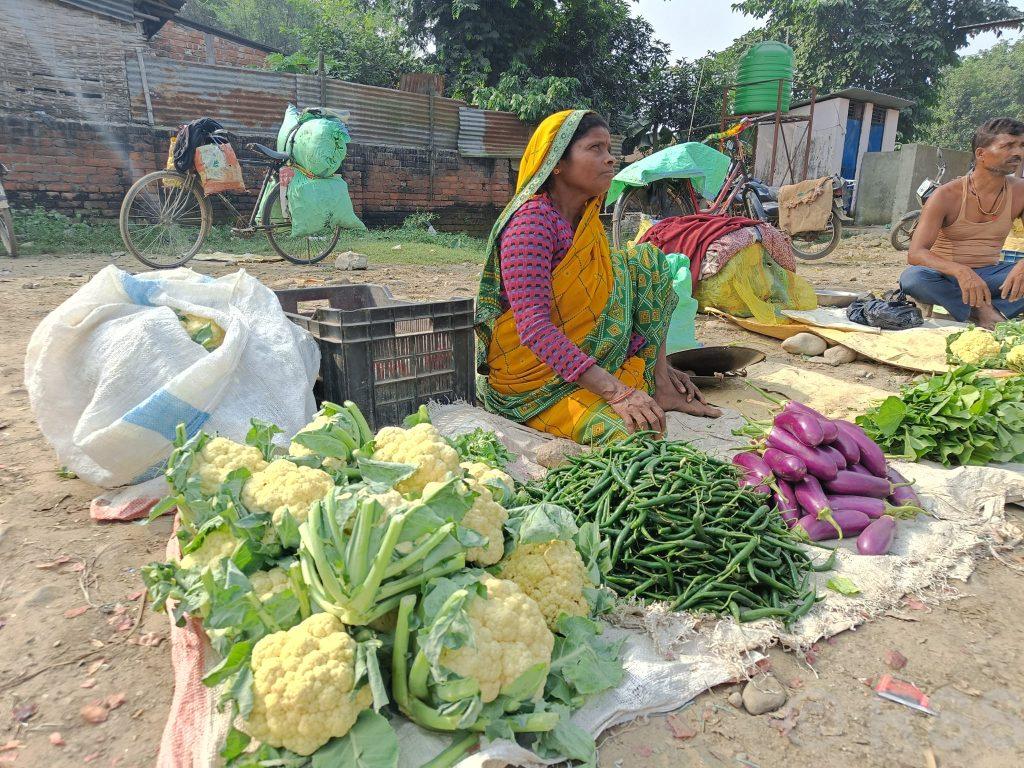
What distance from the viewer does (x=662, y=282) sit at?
3340 millimetres

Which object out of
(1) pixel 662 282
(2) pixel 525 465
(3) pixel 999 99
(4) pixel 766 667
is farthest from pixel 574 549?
(3) pixel 999 99

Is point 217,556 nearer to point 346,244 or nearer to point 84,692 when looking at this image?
point 84,692

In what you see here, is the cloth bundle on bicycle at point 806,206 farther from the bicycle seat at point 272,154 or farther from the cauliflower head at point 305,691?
the cauliflower head at point 305,691

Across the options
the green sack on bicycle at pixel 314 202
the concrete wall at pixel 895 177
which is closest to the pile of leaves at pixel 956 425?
the green sack on bicycle at pixel 314 202

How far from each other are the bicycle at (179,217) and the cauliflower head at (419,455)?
6.07 m

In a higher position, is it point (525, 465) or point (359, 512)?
point (359, 512)

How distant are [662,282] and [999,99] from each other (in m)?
43.2

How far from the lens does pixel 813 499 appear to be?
2.28 m

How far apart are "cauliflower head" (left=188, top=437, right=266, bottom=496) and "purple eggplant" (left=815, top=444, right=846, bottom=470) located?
1917 millimetres

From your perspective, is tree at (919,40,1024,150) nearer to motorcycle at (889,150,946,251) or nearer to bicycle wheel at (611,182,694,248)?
motorcycle at (889,150,946,251)

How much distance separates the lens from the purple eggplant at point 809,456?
2.32m

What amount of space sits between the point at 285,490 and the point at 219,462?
30 centimetres

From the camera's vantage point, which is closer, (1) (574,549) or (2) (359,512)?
(2) (359,512)

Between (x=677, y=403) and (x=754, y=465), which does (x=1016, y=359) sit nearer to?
(x=677, y=403)
